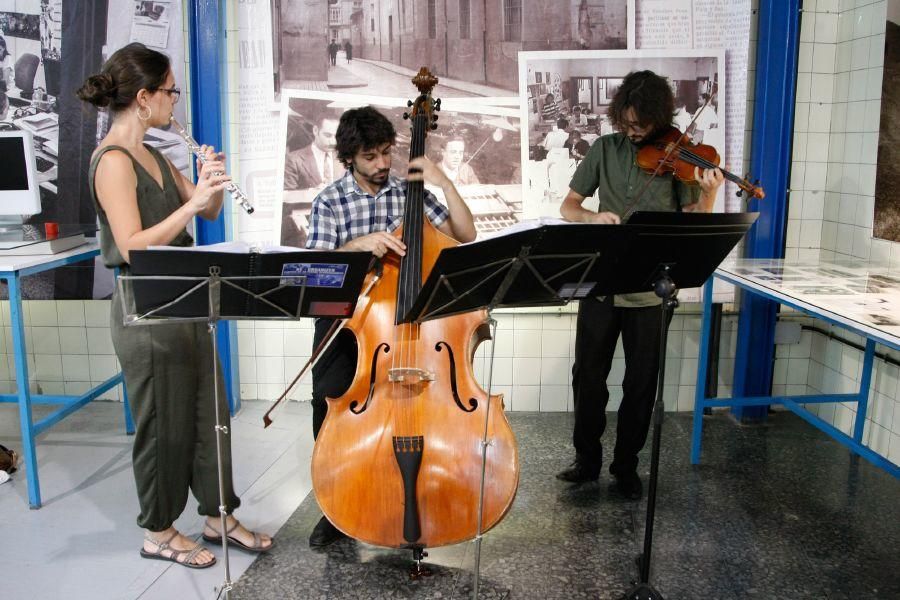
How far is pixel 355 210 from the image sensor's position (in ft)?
9.25

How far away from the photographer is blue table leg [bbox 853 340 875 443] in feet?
11.5

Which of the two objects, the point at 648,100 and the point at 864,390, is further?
the point at 864,390

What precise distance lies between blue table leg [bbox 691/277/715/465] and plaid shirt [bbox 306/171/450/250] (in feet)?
4.83

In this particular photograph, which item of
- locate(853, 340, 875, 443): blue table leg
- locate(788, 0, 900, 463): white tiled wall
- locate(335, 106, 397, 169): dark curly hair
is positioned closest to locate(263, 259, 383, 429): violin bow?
locate(335, 106, 397, 169): dark curly hair

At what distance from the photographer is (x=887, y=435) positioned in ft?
12.0

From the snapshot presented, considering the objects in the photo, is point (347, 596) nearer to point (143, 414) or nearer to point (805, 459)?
point (143, 414)

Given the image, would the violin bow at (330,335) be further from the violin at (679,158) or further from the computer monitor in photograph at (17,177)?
the computer monitor in photograph at (17,177)

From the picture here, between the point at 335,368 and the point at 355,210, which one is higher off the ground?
the point at 355,210

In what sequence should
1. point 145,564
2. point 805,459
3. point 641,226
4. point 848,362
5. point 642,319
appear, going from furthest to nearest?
1. point 848,362
2. point 805,459
3. point 642,319
4. point 145,564
5. point 641,226

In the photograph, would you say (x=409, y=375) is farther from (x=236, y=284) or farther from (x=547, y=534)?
(x=547, y=534)

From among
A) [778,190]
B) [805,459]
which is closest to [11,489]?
[805,459]

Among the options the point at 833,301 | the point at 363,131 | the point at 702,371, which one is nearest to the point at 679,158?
the point at 833,301

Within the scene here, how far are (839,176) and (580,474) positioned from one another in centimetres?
212

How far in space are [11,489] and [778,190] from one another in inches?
156
